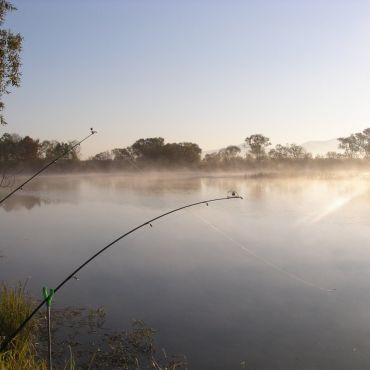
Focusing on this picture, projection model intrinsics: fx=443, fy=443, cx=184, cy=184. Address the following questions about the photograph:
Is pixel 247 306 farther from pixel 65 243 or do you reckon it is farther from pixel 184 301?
pixel 65 243

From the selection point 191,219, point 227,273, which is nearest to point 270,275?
point 227,273

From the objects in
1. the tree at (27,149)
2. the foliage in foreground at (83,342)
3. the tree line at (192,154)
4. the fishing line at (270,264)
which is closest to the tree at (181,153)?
the tree line at (192,154)

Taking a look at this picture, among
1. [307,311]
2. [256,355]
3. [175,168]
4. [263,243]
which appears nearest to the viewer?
[256,355]

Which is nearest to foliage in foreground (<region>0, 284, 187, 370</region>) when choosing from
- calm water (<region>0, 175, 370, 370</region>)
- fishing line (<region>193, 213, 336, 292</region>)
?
calm water (<region>0, 175, 370, 370</region>)

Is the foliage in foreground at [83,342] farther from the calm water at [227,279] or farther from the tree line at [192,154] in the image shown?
the tree line at [192,154]

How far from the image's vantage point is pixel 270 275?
1095cm

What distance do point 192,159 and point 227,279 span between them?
80916 mm

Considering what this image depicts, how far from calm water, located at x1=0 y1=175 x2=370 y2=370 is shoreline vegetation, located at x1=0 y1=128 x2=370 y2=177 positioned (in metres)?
59.6

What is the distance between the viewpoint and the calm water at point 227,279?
7.24m

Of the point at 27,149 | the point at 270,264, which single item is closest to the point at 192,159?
the point at 27,149

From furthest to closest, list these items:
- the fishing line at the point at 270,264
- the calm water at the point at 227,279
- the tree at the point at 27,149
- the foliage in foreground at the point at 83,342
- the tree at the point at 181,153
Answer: the tree at the point at 181,153 < the tree at the point at 27,149 < the fishing line at the point at 270,264 < the calm water at the point at 227,279 < the foliage in foreground at the point at 83,342

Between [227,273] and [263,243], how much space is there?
3856 millimetres

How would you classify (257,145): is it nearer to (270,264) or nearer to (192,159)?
(192,159)

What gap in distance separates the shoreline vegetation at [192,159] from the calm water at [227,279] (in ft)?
196
